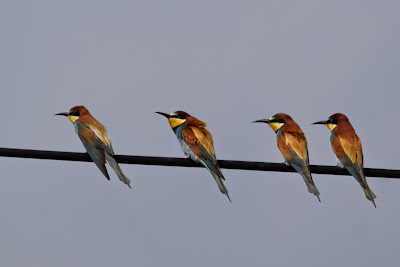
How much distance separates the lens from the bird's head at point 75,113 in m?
6.60

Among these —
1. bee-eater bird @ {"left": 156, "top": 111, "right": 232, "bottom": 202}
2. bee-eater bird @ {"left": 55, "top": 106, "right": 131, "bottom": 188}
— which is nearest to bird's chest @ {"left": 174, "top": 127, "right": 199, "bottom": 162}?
bee-eater bird @ {"left": 156, "top": 111, "right": 232, "bottom": 202}

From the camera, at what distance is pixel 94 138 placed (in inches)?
239

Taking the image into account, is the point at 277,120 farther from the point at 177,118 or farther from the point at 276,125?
the point at 177,118

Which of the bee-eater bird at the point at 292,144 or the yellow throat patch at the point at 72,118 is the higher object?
the yellow throat patch at the point at 72,118

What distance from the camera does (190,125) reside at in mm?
6266

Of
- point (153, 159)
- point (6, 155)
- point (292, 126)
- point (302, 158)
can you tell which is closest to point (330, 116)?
point (292, 126)

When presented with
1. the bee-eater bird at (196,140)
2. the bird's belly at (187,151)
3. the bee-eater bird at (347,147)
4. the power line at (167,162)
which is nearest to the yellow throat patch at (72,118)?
the bee-eater bird at (196,140)

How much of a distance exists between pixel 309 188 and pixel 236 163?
1.03 metres

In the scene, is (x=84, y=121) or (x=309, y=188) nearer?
(x=309, y=188)

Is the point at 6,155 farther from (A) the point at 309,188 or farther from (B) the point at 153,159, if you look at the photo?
(A) the point at 309,188

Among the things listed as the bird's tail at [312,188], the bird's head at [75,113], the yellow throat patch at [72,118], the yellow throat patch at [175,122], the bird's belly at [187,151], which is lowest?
the bird's tail at [312,188]

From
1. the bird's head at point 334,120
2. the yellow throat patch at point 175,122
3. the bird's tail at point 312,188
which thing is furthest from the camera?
the yellow throat patch at point 175,122

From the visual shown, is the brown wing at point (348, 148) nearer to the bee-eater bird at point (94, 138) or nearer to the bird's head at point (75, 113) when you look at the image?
the bee-eater bird at point (94, 138)

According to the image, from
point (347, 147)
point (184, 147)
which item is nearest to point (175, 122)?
point (184, 147)
